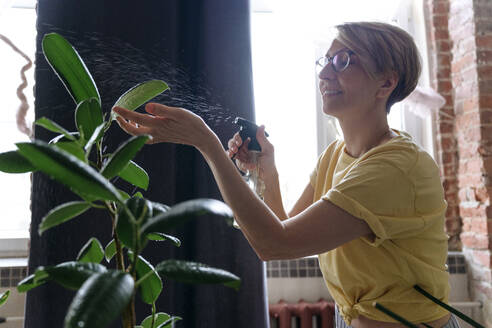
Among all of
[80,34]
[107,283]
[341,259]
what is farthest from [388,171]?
[80,34]

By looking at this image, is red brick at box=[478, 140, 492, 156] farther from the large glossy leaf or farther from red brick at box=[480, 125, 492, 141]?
the large glossy leaf

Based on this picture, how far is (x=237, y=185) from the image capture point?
0.87 metres

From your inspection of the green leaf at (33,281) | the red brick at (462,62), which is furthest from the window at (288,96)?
the green leaf at (33,281)

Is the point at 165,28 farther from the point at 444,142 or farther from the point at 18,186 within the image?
the point at 444,142

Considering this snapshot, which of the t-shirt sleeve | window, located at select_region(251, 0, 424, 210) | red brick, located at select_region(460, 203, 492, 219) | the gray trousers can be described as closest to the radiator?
window, located at select_region(251, 0, 424, 210)

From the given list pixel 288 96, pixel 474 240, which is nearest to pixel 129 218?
pixel 288 96

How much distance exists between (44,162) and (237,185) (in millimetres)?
491

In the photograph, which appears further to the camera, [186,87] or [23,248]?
[23,248]

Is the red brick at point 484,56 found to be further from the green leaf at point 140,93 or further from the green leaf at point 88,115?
the green leaf at point 88,115

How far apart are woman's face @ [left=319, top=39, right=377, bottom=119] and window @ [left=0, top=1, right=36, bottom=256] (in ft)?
5.15

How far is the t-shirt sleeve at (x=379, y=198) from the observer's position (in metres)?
0.90

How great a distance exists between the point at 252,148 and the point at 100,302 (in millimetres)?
842

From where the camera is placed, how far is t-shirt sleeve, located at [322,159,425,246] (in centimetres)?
90

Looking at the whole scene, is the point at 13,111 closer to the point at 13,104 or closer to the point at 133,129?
the point at 13,104
